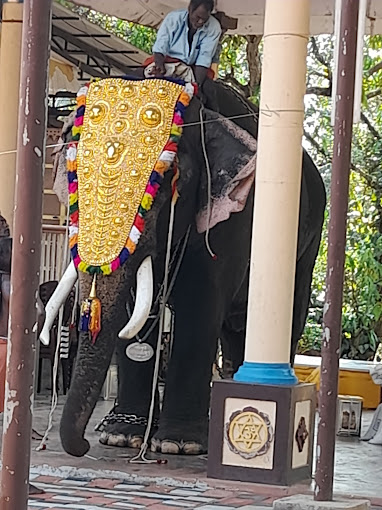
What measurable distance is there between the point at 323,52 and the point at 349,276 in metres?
2.94

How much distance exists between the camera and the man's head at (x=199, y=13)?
7.67 m

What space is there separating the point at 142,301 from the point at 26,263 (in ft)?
10.2

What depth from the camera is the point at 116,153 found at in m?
7.04

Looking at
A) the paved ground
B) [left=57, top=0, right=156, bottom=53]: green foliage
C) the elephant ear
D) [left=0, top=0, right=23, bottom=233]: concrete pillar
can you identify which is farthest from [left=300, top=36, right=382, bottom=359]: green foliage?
the paved ground

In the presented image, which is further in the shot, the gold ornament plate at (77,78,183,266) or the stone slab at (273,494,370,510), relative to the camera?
the gold ornament plate at (77,78,183,266)

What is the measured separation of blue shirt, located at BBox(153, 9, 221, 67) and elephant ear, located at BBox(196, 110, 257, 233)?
1.19ft

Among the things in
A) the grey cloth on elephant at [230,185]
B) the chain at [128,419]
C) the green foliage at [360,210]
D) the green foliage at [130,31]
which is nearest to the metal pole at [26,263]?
the grey cloth on elephant at [230,185]

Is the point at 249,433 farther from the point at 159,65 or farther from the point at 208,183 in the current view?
the point at 159,65

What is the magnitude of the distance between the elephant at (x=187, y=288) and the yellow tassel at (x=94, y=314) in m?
0.03

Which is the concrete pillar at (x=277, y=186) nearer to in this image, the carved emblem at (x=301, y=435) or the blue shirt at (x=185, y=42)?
the carved emblem at (x=301, y=435)

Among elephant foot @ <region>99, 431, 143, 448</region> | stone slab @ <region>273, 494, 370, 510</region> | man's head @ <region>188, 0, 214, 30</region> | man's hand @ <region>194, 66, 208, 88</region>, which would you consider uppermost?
man's head @ <region>188, 0, 214, 30</region>

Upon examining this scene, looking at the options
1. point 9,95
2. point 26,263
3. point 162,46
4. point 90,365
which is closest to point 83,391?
point 90,365

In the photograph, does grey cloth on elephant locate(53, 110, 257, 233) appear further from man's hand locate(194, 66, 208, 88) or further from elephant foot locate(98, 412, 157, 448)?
elephant foot locate(98, 412, 157, 448)

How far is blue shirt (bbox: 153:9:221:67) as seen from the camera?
25.3 ft
